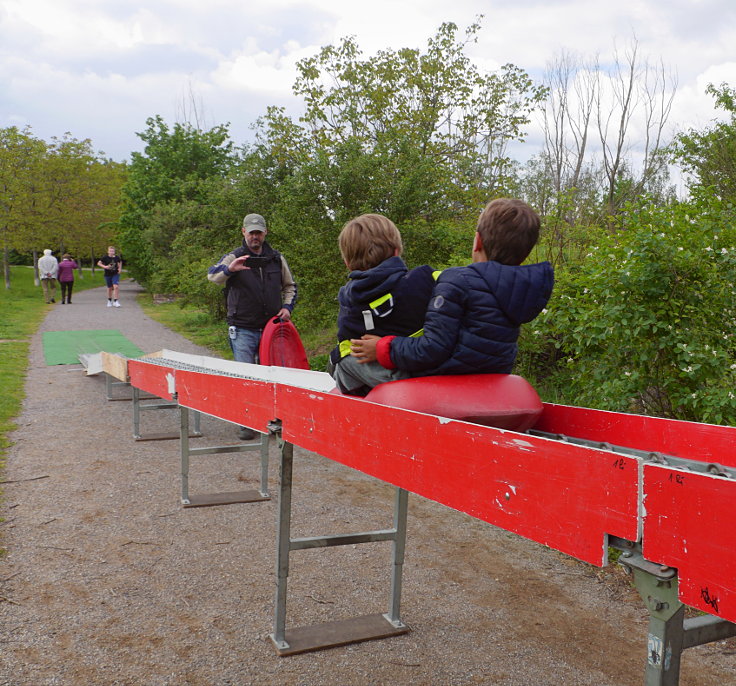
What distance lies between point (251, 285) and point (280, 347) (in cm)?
75

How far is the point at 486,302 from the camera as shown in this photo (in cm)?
249

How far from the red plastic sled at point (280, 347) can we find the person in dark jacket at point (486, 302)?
12.7 ft

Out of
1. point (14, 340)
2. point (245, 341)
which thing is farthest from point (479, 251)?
point (14, 340)

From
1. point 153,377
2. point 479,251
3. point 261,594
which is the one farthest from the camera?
point 153,377

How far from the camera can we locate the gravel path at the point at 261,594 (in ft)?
9.78

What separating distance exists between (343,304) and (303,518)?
7.64 feet

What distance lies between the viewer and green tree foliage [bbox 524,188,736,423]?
14.0 ft

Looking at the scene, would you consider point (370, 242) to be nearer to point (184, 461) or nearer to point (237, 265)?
point (184, 461)

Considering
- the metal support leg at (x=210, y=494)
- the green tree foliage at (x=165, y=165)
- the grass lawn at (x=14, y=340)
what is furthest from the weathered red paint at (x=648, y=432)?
the green tree foliage at (x=165, y=165)

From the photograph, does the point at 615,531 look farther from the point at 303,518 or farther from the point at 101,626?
the point at 303,518

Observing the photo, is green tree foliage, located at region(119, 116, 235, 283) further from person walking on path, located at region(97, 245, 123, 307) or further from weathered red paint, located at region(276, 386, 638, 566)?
weathered red paint, located at region(276, 386, 638, 566)

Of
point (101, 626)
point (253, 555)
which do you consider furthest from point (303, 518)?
point (101, 626)

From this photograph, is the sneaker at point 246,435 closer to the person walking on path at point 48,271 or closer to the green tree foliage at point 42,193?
the person walking on path at point 48,271

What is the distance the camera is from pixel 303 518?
4.87 meters
